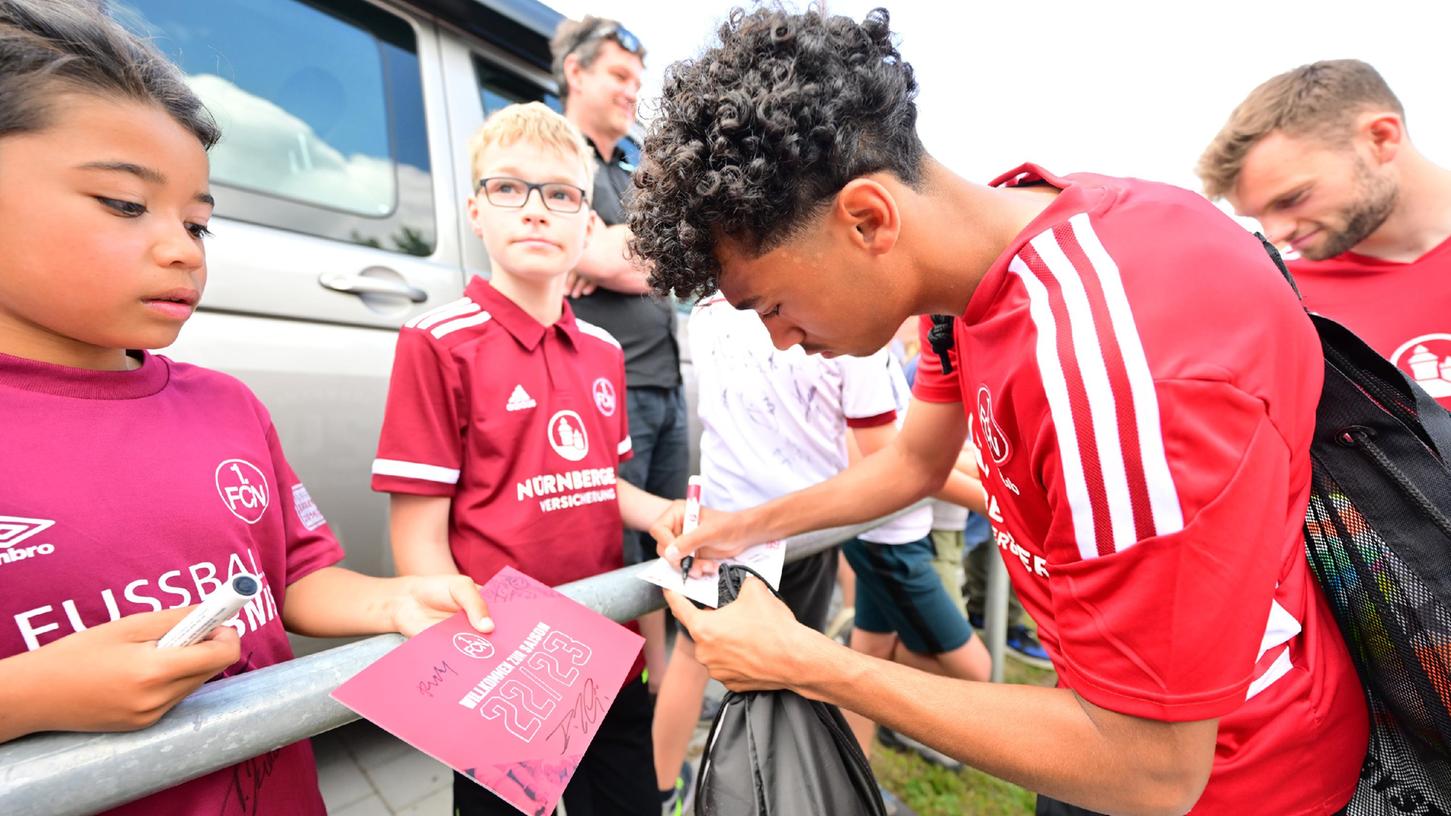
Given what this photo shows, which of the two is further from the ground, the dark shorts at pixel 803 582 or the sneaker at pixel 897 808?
the dark shorts at pixel 803 582

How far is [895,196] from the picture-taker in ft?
3.24

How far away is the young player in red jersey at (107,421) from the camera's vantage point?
0.65 m

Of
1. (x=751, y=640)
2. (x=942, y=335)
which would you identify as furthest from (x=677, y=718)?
(x=942, y=335)

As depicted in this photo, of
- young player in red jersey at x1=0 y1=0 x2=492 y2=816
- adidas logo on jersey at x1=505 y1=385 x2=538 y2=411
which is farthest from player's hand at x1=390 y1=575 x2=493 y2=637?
adidas logo on jersey at x1=505 y1=385 x2=538 y2=411

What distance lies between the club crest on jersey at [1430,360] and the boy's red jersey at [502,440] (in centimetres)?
221

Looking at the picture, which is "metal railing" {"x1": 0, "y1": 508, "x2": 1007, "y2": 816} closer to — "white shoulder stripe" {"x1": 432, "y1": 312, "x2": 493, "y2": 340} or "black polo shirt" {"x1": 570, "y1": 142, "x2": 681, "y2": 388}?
"white shoulder stripe" {"x1": 432, "y1": 312, "x2": 493, "y2": 340}

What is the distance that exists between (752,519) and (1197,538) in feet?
2.86

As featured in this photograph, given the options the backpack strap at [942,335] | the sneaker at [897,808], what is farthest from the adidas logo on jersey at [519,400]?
the sneaker at [897,808]

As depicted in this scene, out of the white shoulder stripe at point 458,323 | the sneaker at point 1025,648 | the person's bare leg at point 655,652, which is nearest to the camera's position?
the white shoulder stripe at point 458,323

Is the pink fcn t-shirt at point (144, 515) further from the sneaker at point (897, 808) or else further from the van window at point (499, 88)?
the sneaker at point (897, 808)

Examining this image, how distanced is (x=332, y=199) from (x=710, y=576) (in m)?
1.55

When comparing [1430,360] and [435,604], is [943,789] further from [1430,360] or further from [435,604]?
[435,604]

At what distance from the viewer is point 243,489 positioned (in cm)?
92
